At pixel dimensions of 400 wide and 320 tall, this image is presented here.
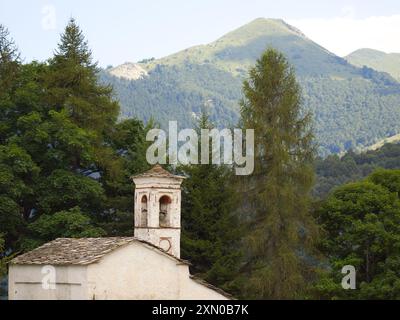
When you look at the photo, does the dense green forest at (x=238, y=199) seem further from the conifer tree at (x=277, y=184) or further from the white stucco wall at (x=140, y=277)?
the white stucco wall at (x=140, y=277)

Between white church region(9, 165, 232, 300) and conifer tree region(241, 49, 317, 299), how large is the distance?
9325mm

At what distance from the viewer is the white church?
37.2 meters

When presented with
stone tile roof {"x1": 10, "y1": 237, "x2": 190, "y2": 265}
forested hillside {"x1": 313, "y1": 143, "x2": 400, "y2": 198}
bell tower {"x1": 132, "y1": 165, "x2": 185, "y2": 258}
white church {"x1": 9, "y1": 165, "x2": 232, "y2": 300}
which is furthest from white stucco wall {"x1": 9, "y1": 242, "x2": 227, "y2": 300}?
forested hillside {"x1": 313, "y1": 143, "x2": 400, "y2": 198}

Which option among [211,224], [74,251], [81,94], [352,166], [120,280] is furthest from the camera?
[352,166]

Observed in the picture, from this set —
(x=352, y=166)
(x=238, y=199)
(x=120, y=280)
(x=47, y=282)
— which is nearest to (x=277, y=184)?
(x=238, y=199)

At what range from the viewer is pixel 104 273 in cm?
3744

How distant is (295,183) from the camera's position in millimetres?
53781

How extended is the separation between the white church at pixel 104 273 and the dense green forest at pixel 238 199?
9043 millimetres

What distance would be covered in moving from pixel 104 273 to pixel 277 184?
56.8 ft

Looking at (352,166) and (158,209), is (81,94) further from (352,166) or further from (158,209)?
(352,166)

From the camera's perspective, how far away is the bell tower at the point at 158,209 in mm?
43750

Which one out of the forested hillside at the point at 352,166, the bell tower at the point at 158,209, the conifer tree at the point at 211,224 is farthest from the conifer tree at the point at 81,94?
the forested hillside at the point at 352,166

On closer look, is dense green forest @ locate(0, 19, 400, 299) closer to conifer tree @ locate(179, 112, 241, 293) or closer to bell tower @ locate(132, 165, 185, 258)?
conifer tree @ locate(179, 112, 241, 293)
